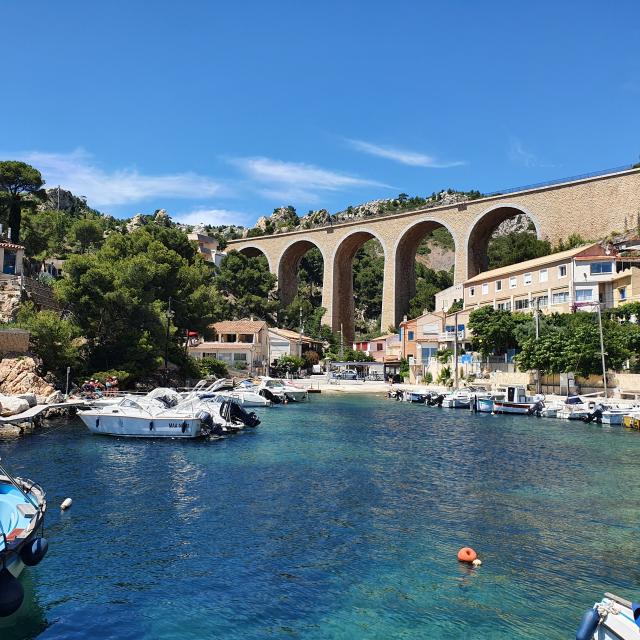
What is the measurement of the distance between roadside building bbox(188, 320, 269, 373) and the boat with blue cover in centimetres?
5334

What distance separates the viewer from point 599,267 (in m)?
48.7

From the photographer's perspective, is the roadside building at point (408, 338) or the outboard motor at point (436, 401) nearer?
the outboard motor at point (436, 401)

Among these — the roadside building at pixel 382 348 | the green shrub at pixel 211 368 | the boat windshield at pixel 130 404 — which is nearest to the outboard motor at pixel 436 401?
the green shrub at pixel 211 368

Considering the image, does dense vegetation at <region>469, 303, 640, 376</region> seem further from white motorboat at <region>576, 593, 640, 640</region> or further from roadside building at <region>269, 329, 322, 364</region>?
white motorboat at <region>576, 593, 640, 640</region>

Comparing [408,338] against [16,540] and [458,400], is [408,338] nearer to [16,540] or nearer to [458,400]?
[458,400]

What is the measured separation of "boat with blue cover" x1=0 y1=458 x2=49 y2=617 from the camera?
787cm

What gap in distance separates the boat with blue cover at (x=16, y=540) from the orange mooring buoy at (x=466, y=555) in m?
7.10

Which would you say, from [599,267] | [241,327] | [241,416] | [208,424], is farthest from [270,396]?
[599,267]

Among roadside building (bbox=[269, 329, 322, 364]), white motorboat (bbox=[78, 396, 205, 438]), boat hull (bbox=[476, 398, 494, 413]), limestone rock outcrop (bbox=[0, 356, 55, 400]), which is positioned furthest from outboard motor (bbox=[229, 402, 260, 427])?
roadside building (bbox=[269, 329, 322, 364])

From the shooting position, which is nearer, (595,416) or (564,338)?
(595,416)

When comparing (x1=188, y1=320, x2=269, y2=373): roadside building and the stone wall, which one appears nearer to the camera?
the stone wall

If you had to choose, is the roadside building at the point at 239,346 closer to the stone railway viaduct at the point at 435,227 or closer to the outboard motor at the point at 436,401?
the stone railway viaduct at the point at 435,227

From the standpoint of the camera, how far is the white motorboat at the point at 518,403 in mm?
39031

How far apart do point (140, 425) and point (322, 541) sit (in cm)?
1599
